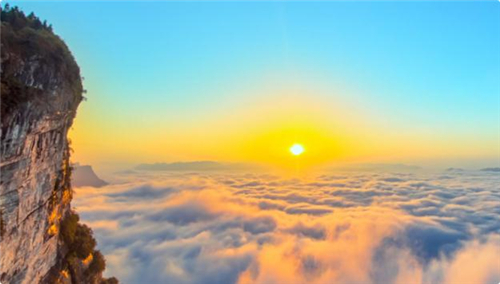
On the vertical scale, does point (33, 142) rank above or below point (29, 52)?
below

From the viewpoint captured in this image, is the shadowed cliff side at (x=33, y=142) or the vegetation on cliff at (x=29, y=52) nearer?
the vegetation on cliff at (x=29, y=52)

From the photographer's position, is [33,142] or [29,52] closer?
[29,52]

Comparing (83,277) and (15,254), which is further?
(83,277)

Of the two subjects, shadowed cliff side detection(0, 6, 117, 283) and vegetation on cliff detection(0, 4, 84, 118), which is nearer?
vegetation on cliff detection(0, 4, 84, 118)

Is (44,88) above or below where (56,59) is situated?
below

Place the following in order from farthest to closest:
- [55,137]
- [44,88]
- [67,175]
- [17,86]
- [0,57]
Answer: [67,175] → [55,137] → [44,88] → [17,86] → [0,57]

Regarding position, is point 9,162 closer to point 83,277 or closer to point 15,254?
point 15,254

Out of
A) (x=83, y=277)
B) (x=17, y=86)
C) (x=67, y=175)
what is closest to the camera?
(x=17, y=86)

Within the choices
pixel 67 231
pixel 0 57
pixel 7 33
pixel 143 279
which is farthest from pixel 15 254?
pixel 143 279
